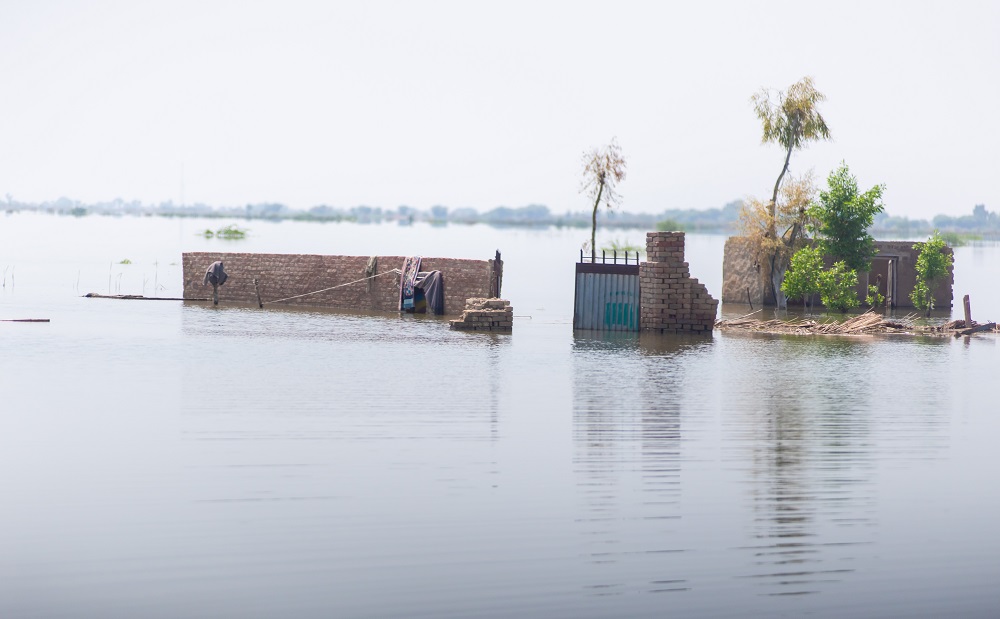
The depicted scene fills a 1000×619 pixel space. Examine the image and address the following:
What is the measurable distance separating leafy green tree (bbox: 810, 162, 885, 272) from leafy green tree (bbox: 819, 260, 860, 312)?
692 millimetres

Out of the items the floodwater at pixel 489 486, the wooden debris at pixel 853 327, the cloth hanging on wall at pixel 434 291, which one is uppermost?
the cloth hanging on wall at pixel 434 291

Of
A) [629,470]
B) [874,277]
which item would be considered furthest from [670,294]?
[629,470]

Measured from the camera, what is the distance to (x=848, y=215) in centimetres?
3500

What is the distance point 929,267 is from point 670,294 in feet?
42.5

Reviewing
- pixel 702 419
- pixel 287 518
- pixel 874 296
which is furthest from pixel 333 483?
pixel 874 296

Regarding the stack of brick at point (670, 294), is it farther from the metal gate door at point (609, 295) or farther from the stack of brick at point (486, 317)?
the stack of brick at point (486, 317)

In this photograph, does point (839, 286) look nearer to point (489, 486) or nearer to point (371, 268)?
point (371, 268)

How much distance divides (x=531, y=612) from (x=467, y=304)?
22.2 meters

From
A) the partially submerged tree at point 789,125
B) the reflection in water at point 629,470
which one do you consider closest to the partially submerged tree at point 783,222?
the partially submerged tree at point 789,125

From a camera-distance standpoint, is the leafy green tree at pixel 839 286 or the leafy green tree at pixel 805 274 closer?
the leafy green tree at pixel 839 286

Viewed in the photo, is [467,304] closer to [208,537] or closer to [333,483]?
[333,483]

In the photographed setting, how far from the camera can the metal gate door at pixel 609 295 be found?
2797cm

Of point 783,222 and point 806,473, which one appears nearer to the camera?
point 806,473

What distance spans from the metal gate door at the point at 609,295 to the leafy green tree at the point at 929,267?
13160 mm
